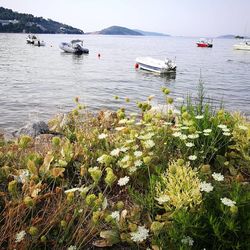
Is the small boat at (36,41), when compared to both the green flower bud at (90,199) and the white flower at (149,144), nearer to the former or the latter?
the white flower at (149,144)

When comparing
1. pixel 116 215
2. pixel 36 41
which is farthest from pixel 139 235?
pixel 36 41

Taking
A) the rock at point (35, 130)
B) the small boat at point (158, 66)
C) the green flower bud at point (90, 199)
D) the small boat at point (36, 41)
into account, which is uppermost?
the green flower bud at point (90, 199)

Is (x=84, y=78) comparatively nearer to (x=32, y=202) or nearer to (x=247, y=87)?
(x=247, y=87)

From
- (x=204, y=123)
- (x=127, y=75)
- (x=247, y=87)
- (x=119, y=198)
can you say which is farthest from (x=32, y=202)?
(x=127, y=75)

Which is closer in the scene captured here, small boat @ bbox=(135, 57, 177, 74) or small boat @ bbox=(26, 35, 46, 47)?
small boat @ bbox=(135, 57, 177, 74)

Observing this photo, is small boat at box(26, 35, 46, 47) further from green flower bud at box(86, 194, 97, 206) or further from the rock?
green flower bud at box(86, 194, 97, 206)

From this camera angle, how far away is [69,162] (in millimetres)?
4602

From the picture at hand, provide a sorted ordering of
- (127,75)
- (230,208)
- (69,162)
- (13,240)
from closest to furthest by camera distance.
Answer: (230,208), (13,240), (69,162), (127,75)

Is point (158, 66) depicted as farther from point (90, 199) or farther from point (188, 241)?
point (188, 241)

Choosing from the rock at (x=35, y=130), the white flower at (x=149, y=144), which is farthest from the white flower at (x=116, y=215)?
the rock at (x=35, y=130)

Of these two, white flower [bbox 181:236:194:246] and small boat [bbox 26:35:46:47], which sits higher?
white flower [bbox 181:236:194:246]

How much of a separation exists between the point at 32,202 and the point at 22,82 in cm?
2255

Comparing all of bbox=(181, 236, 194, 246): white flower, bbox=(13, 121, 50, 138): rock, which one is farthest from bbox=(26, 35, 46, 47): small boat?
bbox=(181, 236, 194, 246): white flower

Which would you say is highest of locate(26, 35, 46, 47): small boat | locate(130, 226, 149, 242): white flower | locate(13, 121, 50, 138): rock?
locate(130, 226, 149, 242): white flower
